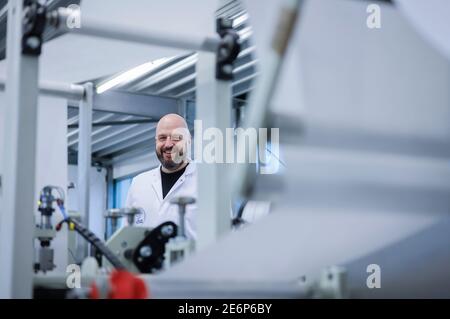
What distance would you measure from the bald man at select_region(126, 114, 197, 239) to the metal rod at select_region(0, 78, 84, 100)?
65 cm

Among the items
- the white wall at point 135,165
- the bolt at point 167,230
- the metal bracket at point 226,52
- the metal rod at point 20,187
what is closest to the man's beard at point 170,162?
the bolt at point 167,230

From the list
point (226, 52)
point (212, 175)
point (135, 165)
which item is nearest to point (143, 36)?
point (226, 52)

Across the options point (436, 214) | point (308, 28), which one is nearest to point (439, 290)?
point (436, 214)

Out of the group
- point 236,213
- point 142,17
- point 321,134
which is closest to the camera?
point 321,134

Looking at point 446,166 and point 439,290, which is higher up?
point 446,166

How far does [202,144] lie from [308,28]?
349mm

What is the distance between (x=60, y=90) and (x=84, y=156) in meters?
0.20

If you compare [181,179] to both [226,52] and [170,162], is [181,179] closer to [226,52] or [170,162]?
[170,162]

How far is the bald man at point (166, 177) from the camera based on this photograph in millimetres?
2547

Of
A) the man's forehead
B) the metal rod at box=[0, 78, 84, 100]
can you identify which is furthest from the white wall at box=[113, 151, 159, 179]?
the metal rod at box=[0, 78, 84, 100]

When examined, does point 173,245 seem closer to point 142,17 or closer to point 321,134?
point 321,134

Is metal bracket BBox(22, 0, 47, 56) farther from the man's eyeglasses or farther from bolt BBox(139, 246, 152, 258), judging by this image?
the man's eyeglasses

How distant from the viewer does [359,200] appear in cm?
90
